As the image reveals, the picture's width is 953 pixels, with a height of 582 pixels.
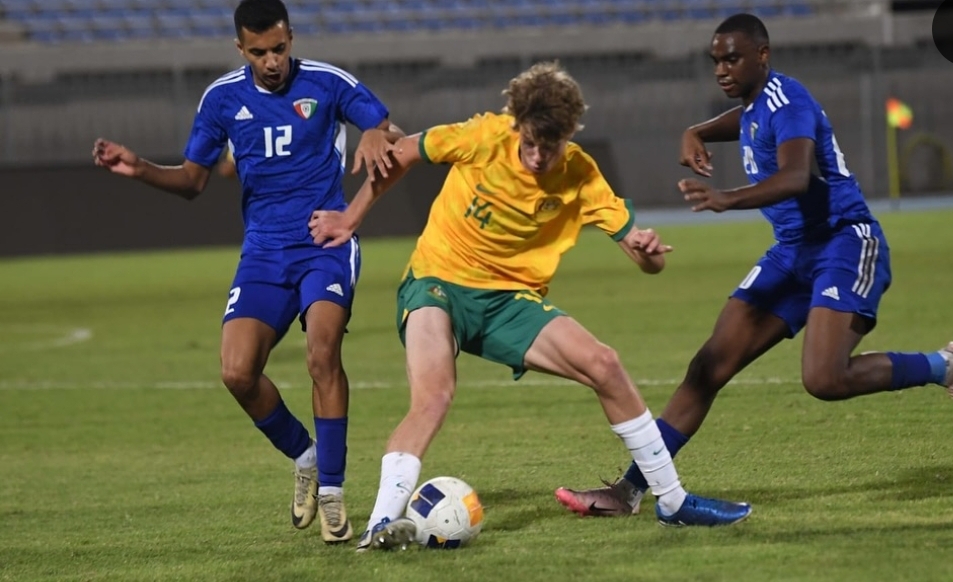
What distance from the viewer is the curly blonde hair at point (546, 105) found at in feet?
18.1

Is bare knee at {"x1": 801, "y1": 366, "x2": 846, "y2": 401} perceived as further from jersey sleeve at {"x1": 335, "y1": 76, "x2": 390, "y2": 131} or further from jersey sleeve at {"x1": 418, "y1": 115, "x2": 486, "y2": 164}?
jersey sleeve at {"x1": 335, "y1": 76, "x2": 390, "y2": 131}

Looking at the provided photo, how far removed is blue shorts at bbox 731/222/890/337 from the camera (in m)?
6.23

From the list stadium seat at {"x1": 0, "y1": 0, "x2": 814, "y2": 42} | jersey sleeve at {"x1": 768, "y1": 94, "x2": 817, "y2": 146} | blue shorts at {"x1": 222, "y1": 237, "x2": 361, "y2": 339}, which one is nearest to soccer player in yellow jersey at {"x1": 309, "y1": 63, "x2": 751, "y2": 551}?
blue shorts at {"x1": 222, "y1": 237, "x2": 361, "y2": 339}

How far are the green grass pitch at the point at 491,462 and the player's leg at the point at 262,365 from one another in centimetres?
20

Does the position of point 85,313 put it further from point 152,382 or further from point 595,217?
point 595,217

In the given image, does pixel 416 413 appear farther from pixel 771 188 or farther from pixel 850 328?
pixel 850 328

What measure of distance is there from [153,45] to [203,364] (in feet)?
63.6

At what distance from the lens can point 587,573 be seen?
518 centimetres

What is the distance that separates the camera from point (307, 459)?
263 inches

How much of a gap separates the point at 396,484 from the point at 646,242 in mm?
1358

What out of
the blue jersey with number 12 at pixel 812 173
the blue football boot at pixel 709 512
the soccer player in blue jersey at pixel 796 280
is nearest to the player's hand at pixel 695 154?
the soccer player in blue jersey at pixel 796 280

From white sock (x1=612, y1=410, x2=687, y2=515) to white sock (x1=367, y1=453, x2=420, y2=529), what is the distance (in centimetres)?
83

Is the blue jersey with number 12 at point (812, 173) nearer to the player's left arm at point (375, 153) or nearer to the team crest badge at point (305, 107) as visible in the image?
the player's left arm at point (375, 153)

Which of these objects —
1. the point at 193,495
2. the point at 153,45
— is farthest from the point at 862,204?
the point at 153,45
